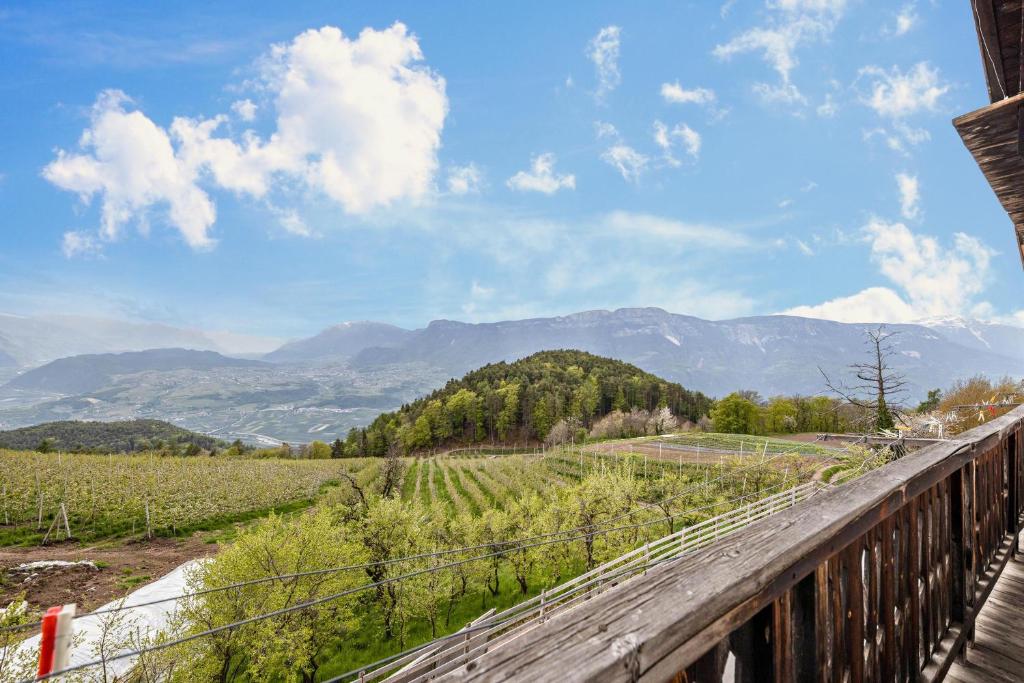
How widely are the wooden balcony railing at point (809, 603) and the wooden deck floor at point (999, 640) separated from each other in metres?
0.16

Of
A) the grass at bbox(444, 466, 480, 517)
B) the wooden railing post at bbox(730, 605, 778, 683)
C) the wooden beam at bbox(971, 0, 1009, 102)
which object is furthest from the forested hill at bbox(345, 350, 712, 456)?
the wooden railing post at bbox(730, 605, 778, 683)

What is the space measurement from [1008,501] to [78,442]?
126 metres

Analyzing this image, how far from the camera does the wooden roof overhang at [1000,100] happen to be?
2277mm

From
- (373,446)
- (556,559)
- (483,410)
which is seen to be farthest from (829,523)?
(483,410)

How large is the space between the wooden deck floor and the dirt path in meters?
29.5

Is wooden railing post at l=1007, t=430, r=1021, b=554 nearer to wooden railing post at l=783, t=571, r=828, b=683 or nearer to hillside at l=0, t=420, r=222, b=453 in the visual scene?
wooden railing post at l=783, t=571, r=828, b=683

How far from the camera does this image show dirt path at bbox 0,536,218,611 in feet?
79.7

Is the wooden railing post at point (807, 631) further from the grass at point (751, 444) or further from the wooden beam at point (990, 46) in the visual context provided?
the grass at point (751, 444)

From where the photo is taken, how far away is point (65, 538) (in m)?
31.1

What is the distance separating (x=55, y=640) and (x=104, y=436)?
12848cm

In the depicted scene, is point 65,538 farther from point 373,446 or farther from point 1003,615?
point 373,446

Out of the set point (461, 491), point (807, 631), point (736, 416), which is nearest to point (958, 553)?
point (807, 631)

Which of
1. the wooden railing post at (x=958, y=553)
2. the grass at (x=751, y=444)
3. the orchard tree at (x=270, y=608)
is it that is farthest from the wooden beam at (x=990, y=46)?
the grass at (x=751, y=444)

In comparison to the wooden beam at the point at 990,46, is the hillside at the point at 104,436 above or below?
below
